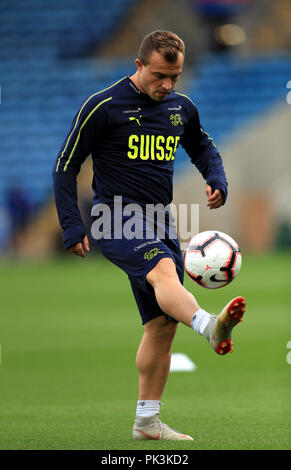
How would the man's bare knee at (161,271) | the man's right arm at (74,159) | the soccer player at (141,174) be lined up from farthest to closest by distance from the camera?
the man's right arm at (74,159)
the soccer player at (141,174)
the man's bare knee at (161,271)

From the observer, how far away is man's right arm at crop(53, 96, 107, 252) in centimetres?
533

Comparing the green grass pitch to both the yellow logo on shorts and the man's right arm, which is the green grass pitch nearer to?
the yellow logo on shorts

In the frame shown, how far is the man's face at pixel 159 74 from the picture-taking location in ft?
17.0

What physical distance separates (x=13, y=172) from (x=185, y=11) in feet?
22.8

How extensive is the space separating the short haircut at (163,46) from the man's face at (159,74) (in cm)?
2

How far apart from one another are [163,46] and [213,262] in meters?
1.25

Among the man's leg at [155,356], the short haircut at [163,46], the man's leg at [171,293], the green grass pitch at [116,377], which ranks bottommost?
the green grass pitch at [116,377]

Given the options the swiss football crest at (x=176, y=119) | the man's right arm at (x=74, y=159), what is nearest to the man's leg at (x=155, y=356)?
the man's right arm at (x=74, y=159)

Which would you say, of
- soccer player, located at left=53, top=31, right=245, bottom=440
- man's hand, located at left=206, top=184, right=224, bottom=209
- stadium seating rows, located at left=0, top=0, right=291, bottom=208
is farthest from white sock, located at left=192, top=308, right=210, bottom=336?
stadium seating rows, located at left=0, top=0, right=291, bottom=208

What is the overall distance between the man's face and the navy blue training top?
0.46 feet

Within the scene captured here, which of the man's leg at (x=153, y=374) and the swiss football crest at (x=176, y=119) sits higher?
the swiss football crest at (x=176, y=119)

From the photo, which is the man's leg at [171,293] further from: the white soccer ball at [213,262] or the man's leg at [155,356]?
the man's leg at [155,356]

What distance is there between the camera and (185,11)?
27.3 m
